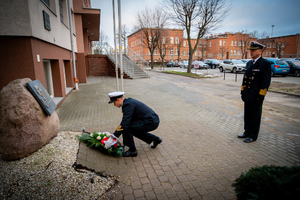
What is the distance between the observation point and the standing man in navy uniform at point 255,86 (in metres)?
4.47

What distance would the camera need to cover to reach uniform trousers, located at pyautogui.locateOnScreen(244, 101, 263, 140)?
4.66 m

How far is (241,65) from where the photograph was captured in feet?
87.1

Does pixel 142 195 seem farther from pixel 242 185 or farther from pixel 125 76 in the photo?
pixel 125 76

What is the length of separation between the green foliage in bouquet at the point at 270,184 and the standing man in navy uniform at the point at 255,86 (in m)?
3.17

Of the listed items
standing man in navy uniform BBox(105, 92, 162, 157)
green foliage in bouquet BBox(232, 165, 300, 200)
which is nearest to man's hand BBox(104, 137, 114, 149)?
standing man in navy uniform BBox(105, 92, 162, 157)

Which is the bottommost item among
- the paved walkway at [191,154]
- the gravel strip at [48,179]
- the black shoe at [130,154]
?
the paved walkway at [191,154]

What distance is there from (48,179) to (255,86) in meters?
4.78

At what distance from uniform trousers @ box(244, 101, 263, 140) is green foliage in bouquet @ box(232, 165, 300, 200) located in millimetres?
3192

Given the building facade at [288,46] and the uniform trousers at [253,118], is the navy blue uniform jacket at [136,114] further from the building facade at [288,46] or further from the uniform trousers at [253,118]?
the building facade at [288,46]

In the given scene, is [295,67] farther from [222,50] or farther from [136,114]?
[222,50]

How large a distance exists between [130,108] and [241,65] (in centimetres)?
2695

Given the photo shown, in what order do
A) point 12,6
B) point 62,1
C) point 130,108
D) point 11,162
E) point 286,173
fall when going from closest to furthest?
1. point 286,173
2. point 11,162
3. point 130,108
4. point 12,6
5. point 62,1

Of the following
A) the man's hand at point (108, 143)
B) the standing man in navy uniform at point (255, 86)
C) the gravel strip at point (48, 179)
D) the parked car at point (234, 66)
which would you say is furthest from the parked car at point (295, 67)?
the gravel strip at point (48, 179)

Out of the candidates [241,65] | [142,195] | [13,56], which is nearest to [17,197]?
[142,195]
